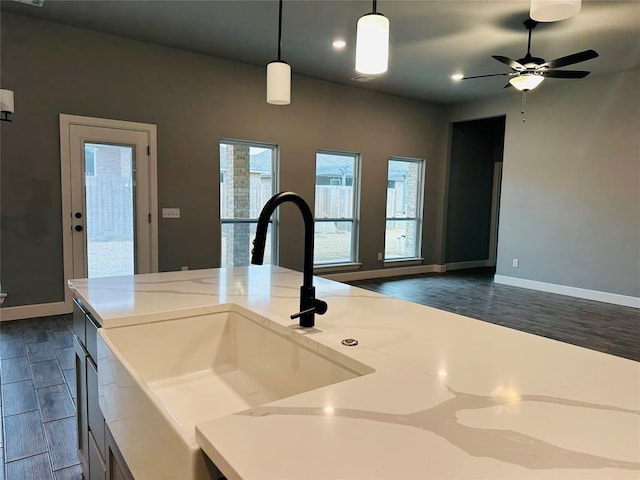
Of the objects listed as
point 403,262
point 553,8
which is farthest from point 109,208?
point 403,262

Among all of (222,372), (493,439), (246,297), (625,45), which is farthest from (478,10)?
(493,439)

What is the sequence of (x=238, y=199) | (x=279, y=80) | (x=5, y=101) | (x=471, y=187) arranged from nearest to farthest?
(x=279, y=80), (x=5, y=101), (x=238, y=199), (x=471, y=187)

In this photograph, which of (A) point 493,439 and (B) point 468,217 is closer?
(A) point 493,439

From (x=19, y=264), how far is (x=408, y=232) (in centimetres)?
565

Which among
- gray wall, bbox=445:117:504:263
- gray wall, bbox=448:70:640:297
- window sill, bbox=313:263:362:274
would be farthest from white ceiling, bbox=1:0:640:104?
window sill, bbox=313:263:362:274

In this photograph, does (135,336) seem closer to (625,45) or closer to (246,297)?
(246,297)

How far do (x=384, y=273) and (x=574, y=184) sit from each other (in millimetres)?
3023

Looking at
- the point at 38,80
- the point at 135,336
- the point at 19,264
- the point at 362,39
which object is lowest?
the point at 19,264

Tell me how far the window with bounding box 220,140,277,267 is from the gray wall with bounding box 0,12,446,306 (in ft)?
0.59

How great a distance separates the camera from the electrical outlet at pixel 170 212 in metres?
4.89

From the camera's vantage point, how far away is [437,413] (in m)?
0.75

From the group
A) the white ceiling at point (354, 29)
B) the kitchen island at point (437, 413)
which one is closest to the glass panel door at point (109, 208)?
the white ceiling at point (354, 29)

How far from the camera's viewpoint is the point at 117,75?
448 cm

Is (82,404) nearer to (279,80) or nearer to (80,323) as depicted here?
(80,323)
